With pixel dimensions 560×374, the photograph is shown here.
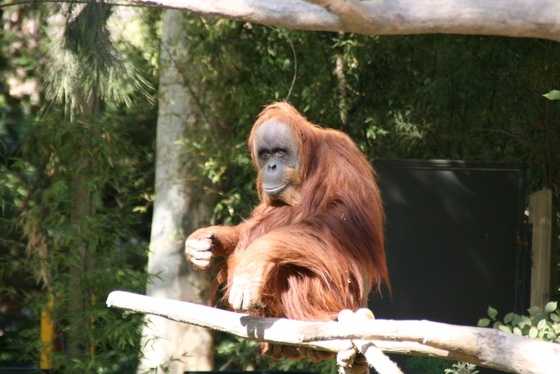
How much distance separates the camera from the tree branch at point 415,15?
393 cm

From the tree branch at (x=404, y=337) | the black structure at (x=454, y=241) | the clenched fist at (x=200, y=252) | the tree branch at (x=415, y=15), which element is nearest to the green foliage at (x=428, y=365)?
the black structure at (x=454, y=241)

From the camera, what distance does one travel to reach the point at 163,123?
6.99 meters

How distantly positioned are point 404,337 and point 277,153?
1.22 meters

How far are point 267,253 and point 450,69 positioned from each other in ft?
10.5

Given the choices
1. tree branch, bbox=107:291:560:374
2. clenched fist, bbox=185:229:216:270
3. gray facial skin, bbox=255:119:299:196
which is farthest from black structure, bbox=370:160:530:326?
tree branch, bbox=107:291:560:374

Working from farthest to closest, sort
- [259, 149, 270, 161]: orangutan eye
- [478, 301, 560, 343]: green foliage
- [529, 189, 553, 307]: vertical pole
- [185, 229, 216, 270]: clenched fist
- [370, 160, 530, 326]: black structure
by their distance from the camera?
1. [370, 160, 530, 326]: black structure
2. [529, 189, 553, 307]: vertical pole
3. [478, 301, 560, 343]: green foliage
4. [259, 149, 270, 161]: orangutan eye
5. [185, 229, 216, 270]: clenched fist

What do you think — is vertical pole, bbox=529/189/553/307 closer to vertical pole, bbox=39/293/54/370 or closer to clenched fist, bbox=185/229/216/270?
clenched fist, bbox=185/229/216/270

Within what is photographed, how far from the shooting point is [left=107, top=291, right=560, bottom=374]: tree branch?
2.39 m

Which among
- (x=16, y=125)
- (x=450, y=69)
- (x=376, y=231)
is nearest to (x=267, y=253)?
(x=376, y=231)

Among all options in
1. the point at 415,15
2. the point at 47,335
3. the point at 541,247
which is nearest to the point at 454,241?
the point at 541,247

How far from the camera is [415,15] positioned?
3965 millimetres

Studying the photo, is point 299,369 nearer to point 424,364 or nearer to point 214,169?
point 214,169

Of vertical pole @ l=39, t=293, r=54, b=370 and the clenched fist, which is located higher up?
the clenched fist

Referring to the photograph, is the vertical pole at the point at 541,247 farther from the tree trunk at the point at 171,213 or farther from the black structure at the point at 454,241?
the tree trunk at the point at 171,213
